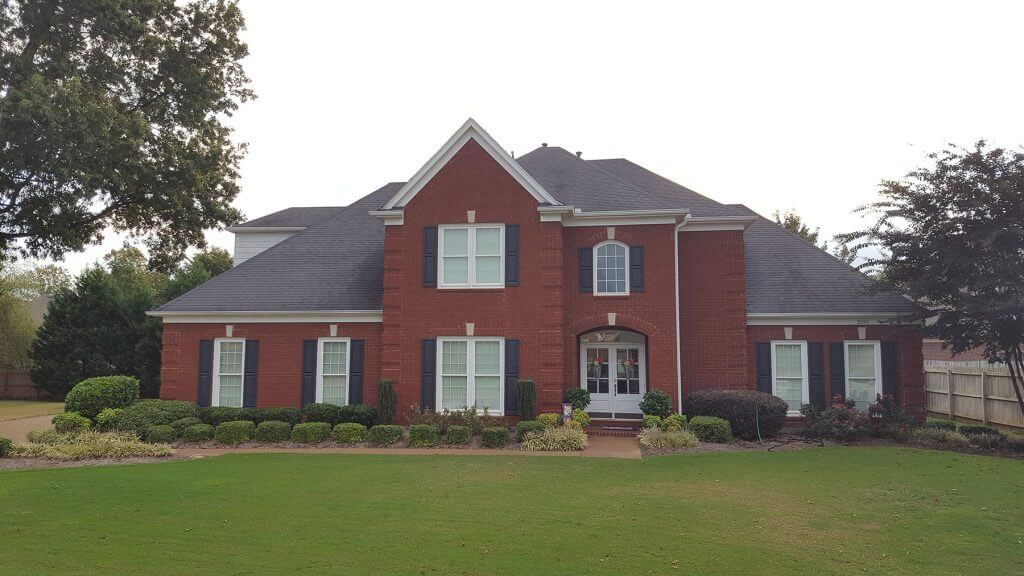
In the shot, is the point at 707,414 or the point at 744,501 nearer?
the point at 744,501

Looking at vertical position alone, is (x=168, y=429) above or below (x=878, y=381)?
below

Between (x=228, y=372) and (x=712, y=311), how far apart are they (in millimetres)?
14962

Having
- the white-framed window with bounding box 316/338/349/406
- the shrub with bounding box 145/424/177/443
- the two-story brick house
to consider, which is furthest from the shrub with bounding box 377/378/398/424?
the shrub with bounding box 145/424/177/443

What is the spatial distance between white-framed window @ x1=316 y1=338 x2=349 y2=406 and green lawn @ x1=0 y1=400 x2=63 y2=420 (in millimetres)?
13146

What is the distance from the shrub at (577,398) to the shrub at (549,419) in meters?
0.88

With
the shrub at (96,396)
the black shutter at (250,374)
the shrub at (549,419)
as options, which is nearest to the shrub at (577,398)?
the shrub at (549,419)

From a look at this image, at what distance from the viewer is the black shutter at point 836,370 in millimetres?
19719

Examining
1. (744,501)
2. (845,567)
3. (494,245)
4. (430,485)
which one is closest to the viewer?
(845,567)

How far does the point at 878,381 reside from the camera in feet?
64.4


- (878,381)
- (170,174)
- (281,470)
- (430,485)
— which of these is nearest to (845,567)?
(430,485)

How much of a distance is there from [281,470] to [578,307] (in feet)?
31.5

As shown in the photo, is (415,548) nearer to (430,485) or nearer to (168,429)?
(430,485)

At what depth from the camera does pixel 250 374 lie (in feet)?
67.4

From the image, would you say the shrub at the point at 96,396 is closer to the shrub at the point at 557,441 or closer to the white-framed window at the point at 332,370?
the white-framed window at the point at 332,370
